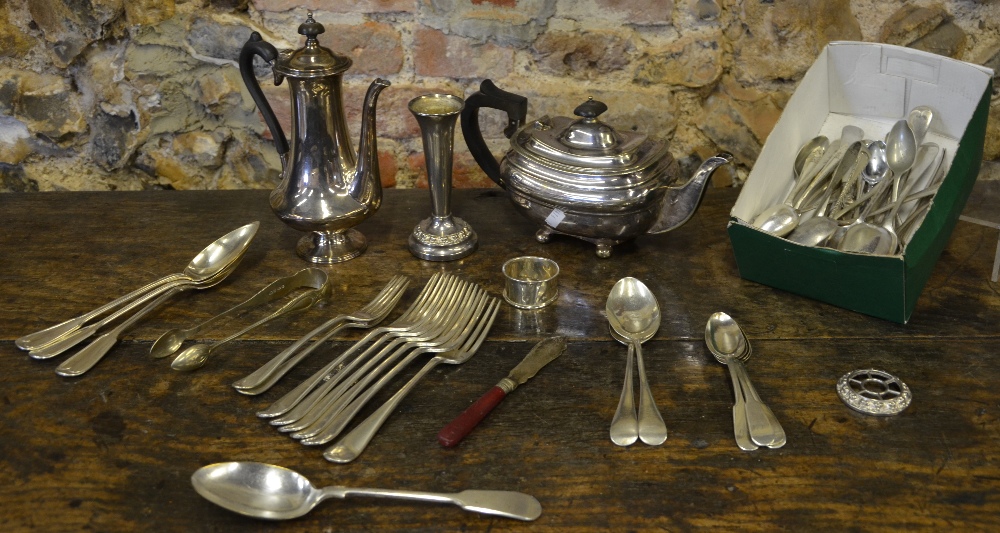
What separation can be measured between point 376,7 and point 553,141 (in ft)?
1.33

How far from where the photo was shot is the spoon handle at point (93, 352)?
781mm

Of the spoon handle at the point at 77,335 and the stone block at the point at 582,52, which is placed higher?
the stone block at the point at 582,52

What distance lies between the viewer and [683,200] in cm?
97

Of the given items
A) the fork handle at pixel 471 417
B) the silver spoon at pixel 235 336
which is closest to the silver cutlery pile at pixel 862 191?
the fork handle at pixel 471 417

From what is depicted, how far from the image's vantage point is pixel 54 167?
4.34ft

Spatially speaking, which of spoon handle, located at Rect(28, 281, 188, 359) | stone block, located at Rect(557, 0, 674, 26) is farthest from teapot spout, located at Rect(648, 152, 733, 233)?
spoon handle, located at Rect(28, 281, 188, 359)

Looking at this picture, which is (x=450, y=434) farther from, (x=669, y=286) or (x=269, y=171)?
(x=269, y=171)

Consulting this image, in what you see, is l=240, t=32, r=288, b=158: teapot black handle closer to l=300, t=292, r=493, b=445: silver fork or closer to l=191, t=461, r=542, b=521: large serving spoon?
l=300, t=292, r=493, b=445: silver fork

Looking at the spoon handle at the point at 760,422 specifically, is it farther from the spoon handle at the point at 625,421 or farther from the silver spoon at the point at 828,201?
the silver spoon at the point at 828,201

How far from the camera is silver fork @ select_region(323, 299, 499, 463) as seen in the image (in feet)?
2.23

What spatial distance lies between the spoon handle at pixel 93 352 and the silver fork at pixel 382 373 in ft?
0.85

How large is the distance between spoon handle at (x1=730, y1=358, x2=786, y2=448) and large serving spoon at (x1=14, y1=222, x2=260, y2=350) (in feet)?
Answer: 1.98

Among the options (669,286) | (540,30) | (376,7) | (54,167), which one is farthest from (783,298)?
(54,167)

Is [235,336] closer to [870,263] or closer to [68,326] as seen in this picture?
[68,326]
